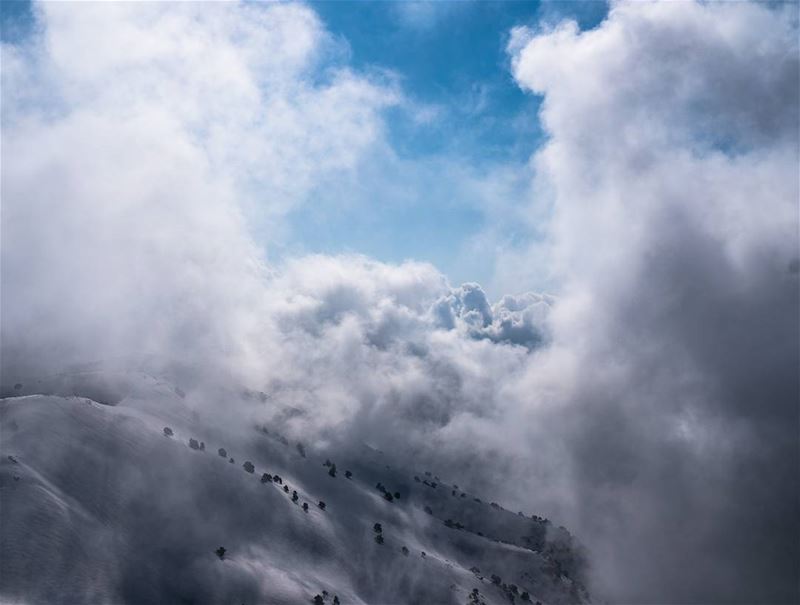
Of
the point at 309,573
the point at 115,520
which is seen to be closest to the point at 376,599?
the point at 309,573

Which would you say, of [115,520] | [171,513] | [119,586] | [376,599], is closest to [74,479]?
[115,520]

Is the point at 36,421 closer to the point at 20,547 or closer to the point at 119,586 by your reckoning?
the point at 20,547

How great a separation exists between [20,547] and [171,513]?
49.9 metres

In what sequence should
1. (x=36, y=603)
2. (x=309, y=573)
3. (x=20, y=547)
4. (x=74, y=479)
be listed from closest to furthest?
1. (x=36, y=603)
2. (x=20, y=547)
3. (x=74, y=479)
4. (x=309, y=573)

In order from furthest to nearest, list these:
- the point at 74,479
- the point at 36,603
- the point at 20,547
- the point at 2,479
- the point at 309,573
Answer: the point at 309,573
the point at 74,479
the point at 2,479
the point at 20,547
the point at 36,603

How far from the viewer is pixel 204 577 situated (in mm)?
168500

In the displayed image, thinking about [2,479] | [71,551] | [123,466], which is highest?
[123,466]

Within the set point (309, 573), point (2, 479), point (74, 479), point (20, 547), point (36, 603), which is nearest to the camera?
point (36, 603)

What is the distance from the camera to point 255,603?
540 ft

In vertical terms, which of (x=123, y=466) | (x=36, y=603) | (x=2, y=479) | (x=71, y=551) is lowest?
(x=36, y=603)

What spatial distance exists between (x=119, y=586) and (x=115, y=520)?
2625cm

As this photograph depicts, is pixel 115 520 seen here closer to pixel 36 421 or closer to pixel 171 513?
pixel 171 513

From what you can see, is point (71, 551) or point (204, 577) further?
point (204, 577)

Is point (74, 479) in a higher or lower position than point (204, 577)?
higher
